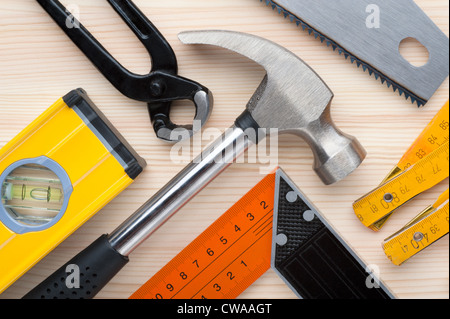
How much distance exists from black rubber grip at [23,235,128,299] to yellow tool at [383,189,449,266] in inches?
20.9

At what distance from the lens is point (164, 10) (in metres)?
0.99

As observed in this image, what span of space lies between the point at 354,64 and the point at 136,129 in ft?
1.51

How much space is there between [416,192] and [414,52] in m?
0.28

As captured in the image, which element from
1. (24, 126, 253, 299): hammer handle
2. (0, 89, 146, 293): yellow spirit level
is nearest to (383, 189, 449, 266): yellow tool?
(24, 126, 253, 299): hammer handle

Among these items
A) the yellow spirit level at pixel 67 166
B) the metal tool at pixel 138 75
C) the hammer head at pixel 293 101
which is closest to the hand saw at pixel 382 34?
the hammer head at pixel 293 101

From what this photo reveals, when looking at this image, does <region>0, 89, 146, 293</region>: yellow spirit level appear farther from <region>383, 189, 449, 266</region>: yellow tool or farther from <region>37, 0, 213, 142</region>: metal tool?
<region>383, 189, 449, 266</region>: yellow tool

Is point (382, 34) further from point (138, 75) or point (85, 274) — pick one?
point (85, 274)

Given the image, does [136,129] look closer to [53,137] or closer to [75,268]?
[53,137]

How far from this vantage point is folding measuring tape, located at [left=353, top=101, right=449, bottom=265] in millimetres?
956

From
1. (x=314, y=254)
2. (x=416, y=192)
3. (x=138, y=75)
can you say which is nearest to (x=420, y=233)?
(x=416, y=192)

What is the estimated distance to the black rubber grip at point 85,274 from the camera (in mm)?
935

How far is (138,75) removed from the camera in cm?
96

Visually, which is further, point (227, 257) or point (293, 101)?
point (227, 257)
